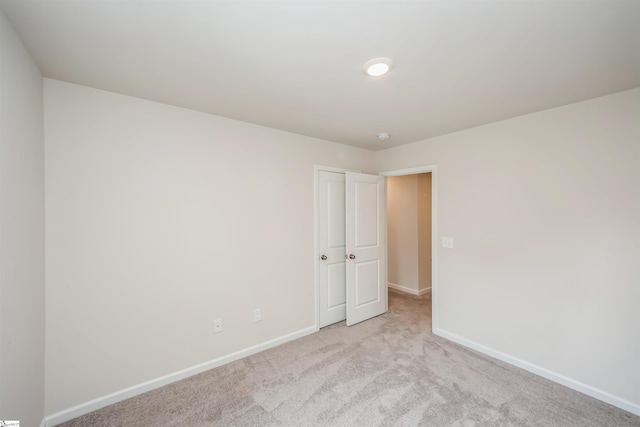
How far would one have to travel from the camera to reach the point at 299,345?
2.76 m

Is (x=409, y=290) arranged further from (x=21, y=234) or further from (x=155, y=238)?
(x=21, y=234)

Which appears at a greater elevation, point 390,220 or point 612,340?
point 390,220

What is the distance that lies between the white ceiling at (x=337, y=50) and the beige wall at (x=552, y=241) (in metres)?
0.37

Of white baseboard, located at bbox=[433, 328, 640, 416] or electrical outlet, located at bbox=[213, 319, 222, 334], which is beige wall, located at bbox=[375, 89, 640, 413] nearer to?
white baseboard, located at bbox=[433, 328, 640, 416]

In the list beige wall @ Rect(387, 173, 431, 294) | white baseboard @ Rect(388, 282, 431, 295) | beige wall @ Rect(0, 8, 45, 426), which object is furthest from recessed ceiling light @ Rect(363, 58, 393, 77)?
white baseboard @ Rect(388, 282, 431, 295)

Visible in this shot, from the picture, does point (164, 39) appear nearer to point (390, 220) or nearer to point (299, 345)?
point (299, 345)

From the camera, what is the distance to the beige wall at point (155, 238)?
178 cm

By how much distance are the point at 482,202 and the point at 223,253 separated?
8.69ft

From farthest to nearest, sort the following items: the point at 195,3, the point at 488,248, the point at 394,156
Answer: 1. the point at 394,156
2. the point at 488,248
3. the point at 195,3

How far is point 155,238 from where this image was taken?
2.09 m

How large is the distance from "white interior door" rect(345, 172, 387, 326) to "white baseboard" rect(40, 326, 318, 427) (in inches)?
39.8

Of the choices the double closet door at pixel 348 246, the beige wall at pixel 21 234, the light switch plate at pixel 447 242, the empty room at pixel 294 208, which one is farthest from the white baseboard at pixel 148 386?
the light switch plate at pixel 447 242

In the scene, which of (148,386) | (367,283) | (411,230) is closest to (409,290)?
(411,230)

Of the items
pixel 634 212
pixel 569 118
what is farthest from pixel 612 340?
pixel 569 118
